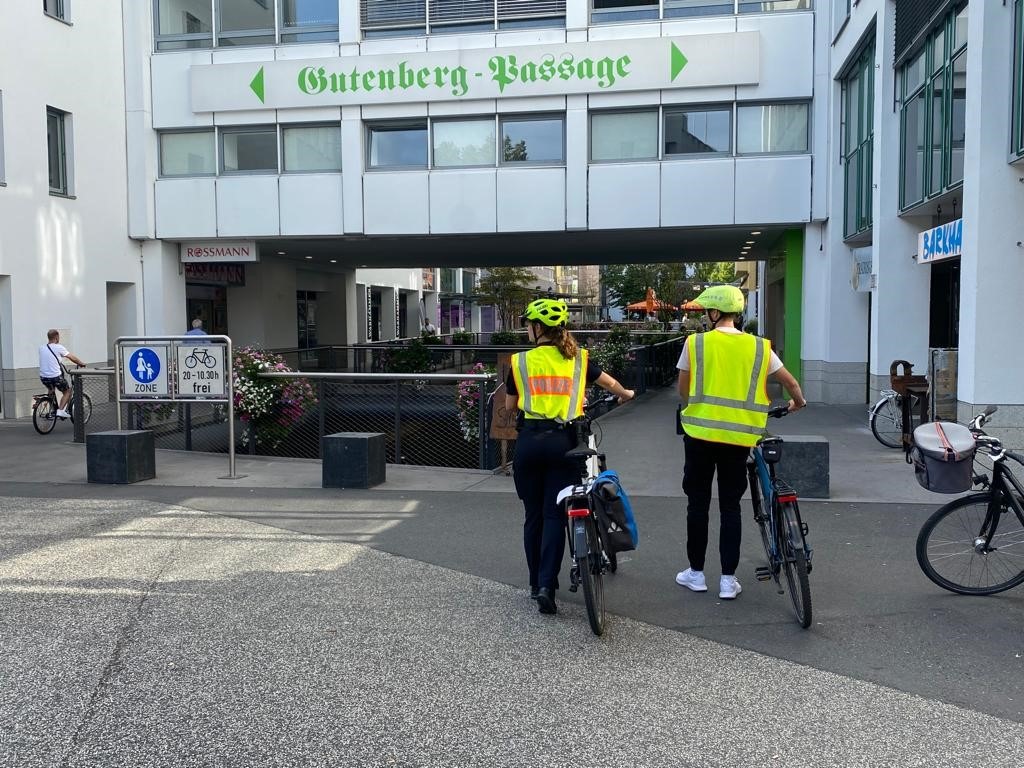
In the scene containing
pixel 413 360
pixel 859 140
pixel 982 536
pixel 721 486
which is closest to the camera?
pixel 721 486

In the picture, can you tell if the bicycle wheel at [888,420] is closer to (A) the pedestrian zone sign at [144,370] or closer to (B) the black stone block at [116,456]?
(A) the pedestrian zone sign at [144,370]

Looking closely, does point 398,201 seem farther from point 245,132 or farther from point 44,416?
point 44,416

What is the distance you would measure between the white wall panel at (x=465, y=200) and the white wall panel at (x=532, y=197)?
0.21 m

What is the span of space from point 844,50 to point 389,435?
35.4ft

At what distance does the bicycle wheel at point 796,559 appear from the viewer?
Result: 5.01 m

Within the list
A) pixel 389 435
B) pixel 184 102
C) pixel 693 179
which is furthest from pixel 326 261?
pixel 389 435

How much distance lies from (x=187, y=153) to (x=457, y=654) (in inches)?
736

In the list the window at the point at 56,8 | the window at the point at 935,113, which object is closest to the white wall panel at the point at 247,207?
the window at the point at 56,8

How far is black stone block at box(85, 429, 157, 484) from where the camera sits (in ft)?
33.3

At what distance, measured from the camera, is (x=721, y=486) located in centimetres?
542

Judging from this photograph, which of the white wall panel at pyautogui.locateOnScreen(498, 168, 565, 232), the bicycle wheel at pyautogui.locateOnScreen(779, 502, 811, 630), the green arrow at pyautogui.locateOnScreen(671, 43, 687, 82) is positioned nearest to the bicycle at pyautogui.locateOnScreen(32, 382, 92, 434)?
the white wall panel at pyautogui.locateOnScreen(498, 168, 565, 232)

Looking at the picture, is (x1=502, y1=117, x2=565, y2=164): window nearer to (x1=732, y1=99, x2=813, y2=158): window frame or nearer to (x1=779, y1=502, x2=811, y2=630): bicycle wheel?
(x1=732, y1=99, x2=813, y2=158): window frame

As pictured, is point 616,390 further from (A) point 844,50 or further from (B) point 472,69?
(B) point 472,69

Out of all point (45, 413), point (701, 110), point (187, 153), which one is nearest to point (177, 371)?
point (45, 413)
